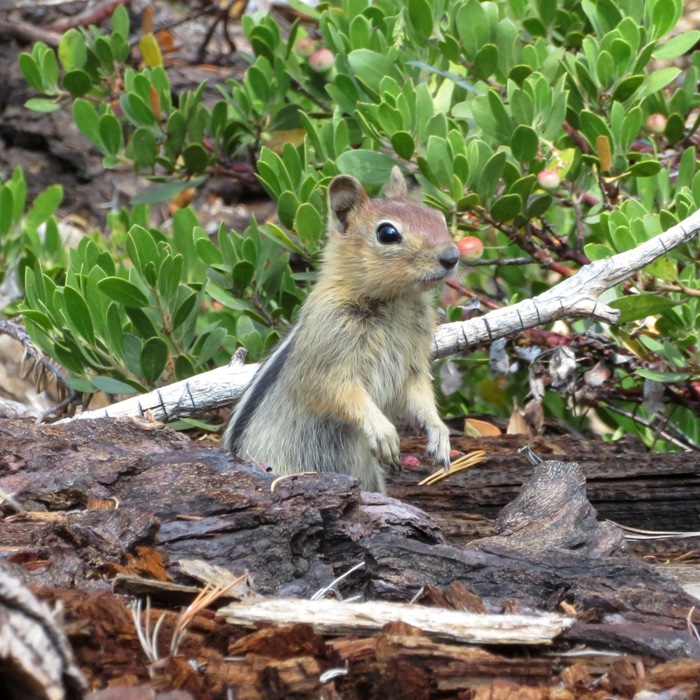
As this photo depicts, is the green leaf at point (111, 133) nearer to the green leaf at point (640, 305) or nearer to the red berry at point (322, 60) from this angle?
the red berry at point (322, 60)

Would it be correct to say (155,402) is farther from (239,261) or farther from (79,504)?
(79,504)

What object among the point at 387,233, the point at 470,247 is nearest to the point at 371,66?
the point at 470,247

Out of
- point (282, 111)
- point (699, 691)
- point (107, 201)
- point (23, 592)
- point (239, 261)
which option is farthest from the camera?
point (107, 201)

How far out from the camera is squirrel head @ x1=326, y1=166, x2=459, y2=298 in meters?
4.66

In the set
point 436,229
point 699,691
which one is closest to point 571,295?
point 436,229

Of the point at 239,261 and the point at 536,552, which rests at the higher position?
the point at 239,261

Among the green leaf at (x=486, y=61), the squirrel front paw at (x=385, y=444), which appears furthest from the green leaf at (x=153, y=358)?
the green leaf at (x=486, y=61)

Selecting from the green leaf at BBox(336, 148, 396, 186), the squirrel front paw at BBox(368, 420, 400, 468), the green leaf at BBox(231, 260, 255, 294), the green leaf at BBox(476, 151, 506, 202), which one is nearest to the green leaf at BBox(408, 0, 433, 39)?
the green leaf at BBox(336, 148, 396, 186)

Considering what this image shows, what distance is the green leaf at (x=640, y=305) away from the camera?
4785 millimetres

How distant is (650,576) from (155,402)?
8.39 ft

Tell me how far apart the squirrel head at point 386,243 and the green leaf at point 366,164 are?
0.28 metres

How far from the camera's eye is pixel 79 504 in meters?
3.69

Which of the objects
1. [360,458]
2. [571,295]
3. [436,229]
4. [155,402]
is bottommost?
[360,458]

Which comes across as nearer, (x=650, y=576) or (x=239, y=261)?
(x=650, y=576)
